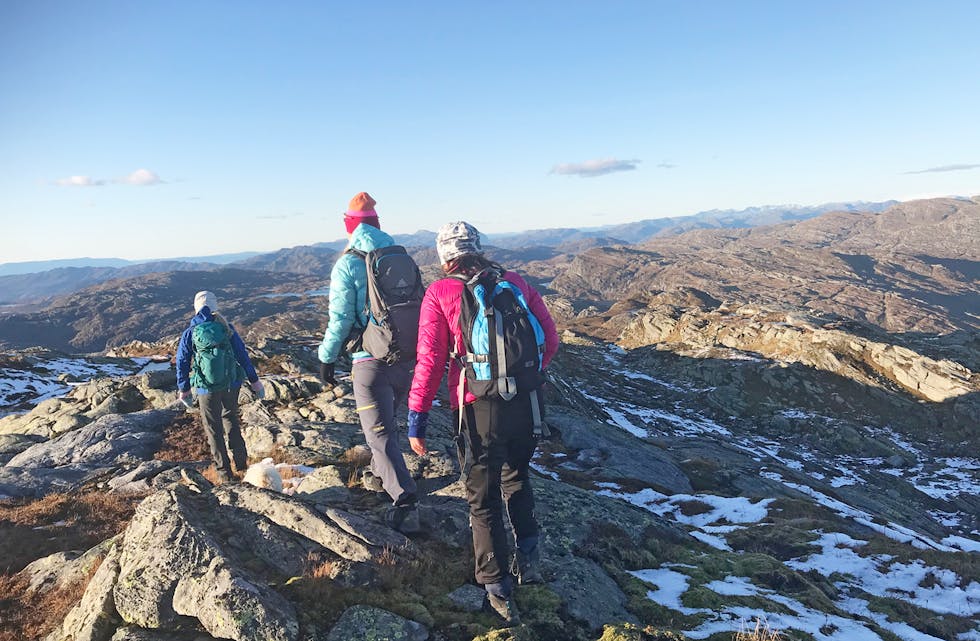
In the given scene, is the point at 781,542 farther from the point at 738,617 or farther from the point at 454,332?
the point at 454,332

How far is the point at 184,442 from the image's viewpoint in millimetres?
16844

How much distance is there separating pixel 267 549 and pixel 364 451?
5790 mm

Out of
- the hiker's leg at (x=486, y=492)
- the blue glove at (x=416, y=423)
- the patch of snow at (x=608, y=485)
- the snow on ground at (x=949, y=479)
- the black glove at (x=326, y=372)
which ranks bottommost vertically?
the snow on ground at (x=949, y=479)

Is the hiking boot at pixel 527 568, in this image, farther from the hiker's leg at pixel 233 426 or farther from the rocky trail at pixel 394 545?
the hiker's leg at pixel 233 426

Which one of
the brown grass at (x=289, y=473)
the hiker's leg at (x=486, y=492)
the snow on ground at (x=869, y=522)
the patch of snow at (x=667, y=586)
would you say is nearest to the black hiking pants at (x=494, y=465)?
the hiker's leg at (x=486, y=492)

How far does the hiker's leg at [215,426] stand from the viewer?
1114cm

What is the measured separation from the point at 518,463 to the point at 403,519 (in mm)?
2853

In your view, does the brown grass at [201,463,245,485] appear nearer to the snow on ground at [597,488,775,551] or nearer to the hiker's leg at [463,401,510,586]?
the hiker's leg at [463,401,510,586]

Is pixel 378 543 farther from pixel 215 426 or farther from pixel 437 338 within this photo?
pixel 215 426

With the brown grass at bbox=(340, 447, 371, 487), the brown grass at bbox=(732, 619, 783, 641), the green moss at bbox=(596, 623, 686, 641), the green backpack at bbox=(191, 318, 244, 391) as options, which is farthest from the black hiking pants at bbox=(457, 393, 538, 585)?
the green backpack at bbox=(191, 318, 244, 391)

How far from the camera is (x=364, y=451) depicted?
12578mm

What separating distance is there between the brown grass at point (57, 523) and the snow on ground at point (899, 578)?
15551 millimetres

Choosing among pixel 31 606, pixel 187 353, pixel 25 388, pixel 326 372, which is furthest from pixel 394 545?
pixel 25 388

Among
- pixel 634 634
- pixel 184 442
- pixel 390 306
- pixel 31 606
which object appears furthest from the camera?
pixel 184 442
